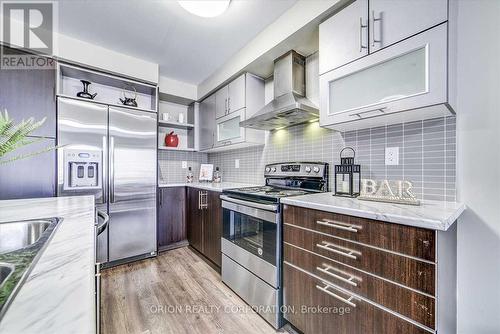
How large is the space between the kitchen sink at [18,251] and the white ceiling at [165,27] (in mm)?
1740

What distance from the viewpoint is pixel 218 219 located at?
2209 mm

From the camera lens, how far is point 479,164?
1.14 m

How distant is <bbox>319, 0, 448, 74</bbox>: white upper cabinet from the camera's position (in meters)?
1.09

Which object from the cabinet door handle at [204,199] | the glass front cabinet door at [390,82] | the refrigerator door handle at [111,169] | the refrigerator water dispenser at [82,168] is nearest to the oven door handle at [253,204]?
the cabinet door handle at [204,199]

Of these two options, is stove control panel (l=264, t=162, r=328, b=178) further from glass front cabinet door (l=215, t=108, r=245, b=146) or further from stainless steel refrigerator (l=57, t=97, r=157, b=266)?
stainless steel refrigerator (l=57, t=97, r=157, b=266)

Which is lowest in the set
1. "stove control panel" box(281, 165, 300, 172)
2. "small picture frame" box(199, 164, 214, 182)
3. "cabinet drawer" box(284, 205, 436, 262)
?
"cabinet drawer" box(284, 205, 436, 262)

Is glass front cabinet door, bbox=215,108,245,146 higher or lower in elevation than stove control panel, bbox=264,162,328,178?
higher

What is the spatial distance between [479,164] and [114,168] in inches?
121

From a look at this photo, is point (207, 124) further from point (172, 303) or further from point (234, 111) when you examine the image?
point (172, 303)

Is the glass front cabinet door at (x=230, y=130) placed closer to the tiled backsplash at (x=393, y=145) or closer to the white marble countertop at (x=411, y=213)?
the tiled backsplash at (x=393, y=145)

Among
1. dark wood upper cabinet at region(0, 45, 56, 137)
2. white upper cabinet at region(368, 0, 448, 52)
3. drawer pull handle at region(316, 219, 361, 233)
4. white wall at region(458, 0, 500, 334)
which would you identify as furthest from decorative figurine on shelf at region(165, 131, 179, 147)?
white wall at region(458, 0, 500, 334)

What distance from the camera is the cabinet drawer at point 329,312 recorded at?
0.98m

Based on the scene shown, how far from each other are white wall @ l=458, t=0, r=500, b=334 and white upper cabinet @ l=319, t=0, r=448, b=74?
0.92ft

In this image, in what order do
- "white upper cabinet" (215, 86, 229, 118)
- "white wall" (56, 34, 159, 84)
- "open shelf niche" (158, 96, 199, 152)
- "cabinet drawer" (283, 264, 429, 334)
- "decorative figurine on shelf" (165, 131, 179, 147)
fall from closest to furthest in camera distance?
"cabinet drawer" (283, 264, 429, 334) → "white wall" (56, 34, 159, 84) → "white upper cabinet" (215, 86, 229, 118) → "decorative figurine on shelf" (165, 131, 179, 147) → "open shelf niche" (158, 96, 199, 152)
